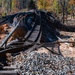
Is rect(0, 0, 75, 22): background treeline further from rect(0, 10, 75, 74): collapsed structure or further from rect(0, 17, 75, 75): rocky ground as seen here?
rect(0, 17, 75, 75): rocky ground

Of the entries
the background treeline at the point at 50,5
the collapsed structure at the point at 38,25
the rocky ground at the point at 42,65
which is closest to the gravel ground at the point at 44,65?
the rocky ground at the point at 42,65

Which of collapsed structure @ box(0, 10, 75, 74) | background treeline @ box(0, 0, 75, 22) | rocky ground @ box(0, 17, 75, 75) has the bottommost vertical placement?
background treeline @ box(0, 0, 75, 22)

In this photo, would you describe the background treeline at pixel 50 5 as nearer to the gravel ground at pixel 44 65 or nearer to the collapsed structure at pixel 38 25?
the collapsed structure at pixel 38 25

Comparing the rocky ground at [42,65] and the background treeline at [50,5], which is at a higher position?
the rocky ground at [42,65]

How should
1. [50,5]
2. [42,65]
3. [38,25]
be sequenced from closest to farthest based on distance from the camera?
1. [42,65]
2. [38,25]
3. [50,5]

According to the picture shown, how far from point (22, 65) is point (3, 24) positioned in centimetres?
1681

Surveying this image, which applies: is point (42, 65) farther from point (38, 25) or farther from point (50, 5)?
point (50, 5)

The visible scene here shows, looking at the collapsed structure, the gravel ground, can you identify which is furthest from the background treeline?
the gravel ground

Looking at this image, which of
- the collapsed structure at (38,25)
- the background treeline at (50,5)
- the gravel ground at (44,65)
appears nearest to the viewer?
the gravel ground at (44,65)

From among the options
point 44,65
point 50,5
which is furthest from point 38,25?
point 50,5

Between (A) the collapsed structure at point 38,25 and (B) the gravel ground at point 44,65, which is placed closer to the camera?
(B) the gravel ground at point 44,65

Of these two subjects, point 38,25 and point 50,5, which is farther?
point 50,5

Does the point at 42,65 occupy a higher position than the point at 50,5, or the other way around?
the point at 42,65

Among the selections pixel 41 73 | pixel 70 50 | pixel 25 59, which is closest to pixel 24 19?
pixel 70 50
